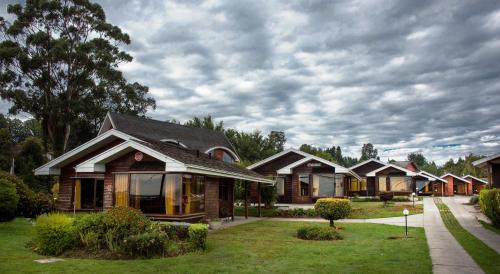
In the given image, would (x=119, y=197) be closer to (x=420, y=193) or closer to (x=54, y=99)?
(x=54, y=99)

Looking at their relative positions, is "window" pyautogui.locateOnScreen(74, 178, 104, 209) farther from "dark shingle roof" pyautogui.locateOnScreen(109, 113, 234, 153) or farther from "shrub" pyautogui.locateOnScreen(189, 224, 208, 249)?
"shrub" pyautogui.locateOnScreen(189, 224, 208, 249)

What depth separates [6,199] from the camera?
14727mm

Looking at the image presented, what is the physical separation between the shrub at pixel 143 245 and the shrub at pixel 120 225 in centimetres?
52

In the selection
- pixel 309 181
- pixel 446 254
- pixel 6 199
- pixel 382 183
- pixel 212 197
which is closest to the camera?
pixel 446 254

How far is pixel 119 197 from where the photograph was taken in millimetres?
18672

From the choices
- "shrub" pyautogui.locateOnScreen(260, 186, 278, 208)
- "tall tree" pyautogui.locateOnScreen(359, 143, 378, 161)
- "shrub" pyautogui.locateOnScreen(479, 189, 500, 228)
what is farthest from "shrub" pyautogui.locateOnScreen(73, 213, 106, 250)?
"tall tree" pyautogui.locateOnScreen(359, 143, 378, 161)

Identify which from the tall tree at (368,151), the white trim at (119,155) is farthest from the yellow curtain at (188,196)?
the tall tree at (368,151)

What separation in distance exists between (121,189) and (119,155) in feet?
5.30

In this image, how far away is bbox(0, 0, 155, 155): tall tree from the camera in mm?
40969

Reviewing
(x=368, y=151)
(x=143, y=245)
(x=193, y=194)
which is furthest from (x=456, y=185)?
(x=368, y=151)

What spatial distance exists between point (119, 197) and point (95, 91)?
28.8 m

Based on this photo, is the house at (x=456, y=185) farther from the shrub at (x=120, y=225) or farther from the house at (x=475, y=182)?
the shrub at (x=120, y=225)

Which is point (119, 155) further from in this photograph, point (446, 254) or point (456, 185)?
point (456, 185)

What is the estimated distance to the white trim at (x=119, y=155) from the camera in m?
16.9
